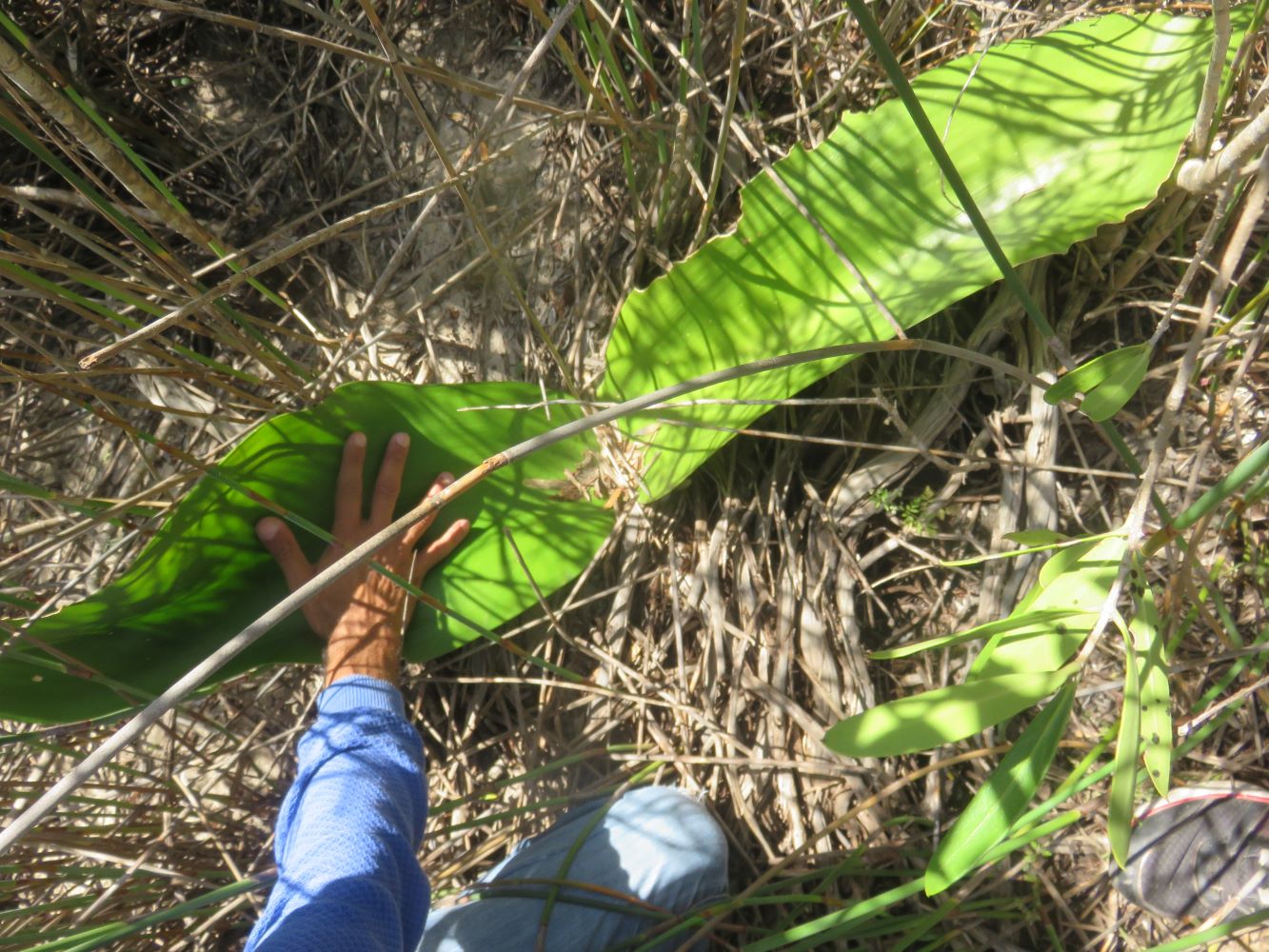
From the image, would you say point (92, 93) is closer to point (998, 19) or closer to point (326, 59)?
point (326, 59)

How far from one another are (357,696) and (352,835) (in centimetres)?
16

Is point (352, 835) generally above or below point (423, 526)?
below

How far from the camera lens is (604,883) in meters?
0.93

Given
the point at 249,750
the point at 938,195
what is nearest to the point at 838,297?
the point at 938,195

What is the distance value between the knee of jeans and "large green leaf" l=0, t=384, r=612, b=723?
10.5 inches

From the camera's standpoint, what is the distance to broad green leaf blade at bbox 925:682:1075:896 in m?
0.43

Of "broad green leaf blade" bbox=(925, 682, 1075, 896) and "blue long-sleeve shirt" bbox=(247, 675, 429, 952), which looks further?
"blue long-sleeve shirt" bbox=(247, 675, 429, 952)

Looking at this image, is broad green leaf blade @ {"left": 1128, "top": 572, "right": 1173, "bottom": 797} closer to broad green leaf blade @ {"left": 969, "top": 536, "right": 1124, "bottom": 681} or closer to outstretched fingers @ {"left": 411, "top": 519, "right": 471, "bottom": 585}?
broad green leaf blade @ {"left": 969, "top": 536, "right": 1124, "bottom": 681}

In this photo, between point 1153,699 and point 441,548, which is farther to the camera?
point 441,548

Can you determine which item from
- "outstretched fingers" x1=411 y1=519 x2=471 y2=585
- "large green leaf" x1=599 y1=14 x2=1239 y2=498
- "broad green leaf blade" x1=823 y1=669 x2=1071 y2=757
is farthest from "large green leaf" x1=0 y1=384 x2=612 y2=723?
"broad green leaf blade" x1=823 y1=669 x2=1071 y2=757

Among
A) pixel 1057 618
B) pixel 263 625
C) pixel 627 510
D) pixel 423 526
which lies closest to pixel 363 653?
pixel 423 526

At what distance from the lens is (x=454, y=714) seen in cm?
103

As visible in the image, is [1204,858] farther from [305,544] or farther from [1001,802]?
[305,544]

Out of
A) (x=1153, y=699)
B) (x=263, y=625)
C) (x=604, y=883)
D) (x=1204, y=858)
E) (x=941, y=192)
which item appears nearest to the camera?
(x=263, y=625)
